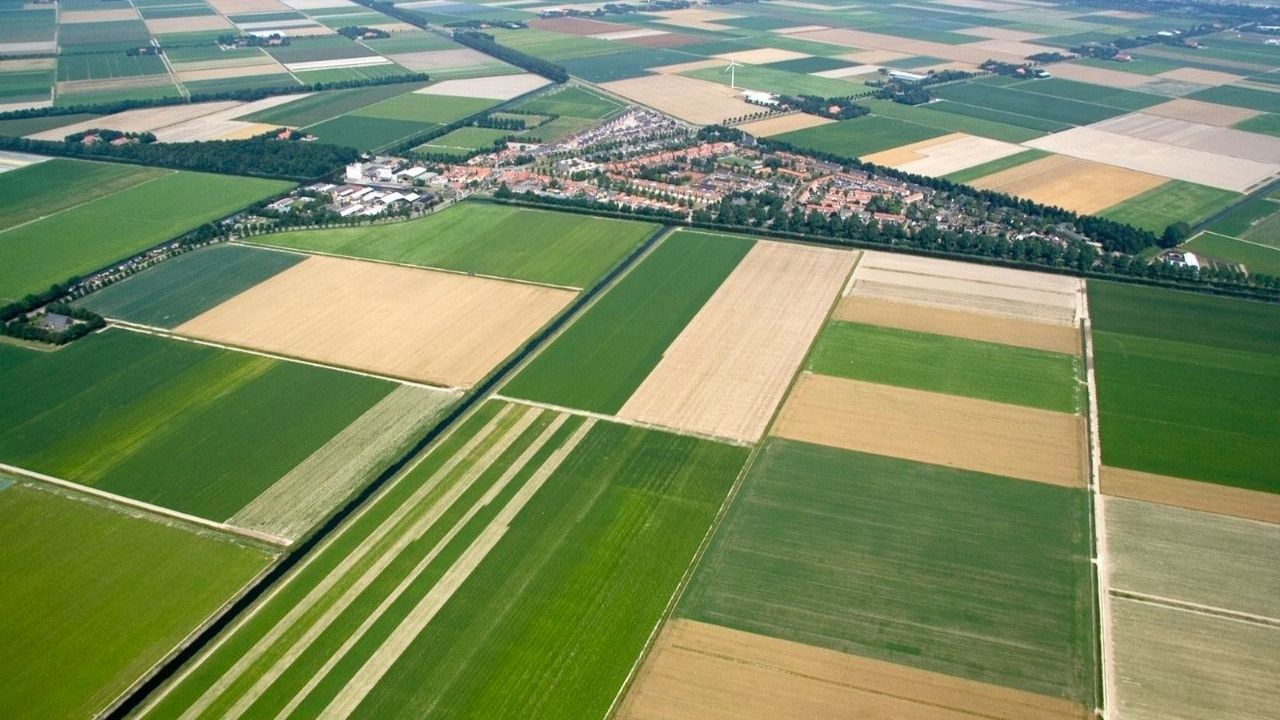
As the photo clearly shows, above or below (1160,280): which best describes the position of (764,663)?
below

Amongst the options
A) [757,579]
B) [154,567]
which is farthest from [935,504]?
[154,567]

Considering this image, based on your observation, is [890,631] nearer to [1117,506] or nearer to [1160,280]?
[1117,506]

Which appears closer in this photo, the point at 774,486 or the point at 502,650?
the point at 502,650

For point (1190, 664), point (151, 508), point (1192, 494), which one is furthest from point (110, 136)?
point (1190, 664)

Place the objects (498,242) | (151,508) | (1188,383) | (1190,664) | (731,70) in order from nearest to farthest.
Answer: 1. (1190,664)
2. (151,508)
3. (1188,383)
4. (498,242)
5. (731,70)

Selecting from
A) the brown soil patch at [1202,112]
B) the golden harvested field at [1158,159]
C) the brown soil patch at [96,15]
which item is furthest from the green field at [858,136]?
the brown soil patch at [96,15]

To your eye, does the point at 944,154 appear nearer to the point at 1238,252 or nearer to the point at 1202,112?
the point at 1238,252

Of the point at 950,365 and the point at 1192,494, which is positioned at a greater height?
the point at 950,365
